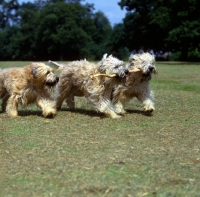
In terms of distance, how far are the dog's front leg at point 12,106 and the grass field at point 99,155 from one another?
0.49ft

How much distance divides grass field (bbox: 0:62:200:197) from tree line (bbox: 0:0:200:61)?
36312mm

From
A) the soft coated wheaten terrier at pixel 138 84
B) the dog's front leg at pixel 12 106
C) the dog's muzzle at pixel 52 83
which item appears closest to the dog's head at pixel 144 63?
the soft coated wheaten terrier at pixel 138 84

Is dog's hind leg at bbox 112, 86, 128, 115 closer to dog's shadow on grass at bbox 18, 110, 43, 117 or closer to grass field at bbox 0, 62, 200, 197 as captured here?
grass field at bbox 0, 62, 200, 197

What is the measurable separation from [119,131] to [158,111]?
111 inches

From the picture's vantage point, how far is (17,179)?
568 cm

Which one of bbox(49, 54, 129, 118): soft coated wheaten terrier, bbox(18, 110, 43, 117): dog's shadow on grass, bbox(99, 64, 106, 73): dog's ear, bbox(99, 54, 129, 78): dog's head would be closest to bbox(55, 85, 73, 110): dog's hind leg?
bbox(49, 54, 129, 118): soft coated wheaten terrier

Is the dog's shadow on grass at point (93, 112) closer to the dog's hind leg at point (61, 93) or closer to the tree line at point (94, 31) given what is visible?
the dog's hind leg at point (61, 93)

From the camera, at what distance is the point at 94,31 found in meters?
97.7

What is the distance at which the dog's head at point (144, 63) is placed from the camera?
10477 mm

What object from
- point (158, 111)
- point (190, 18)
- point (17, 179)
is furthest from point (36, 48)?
point (17, 179)

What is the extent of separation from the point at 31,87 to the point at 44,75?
411 mm

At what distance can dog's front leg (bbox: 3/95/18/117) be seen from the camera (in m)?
10.1

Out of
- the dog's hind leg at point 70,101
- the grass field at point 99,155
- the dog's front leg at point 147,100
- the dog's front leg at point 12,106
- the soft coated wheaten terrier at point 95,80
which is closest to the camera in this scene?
the grass field at point 99,155

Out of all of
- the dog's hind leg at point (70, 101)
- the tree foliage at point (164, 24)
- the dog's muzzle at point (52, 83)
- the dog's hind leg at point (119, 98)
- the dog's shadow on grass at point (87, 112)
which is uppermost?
the tree foliage at point (164, 24)
